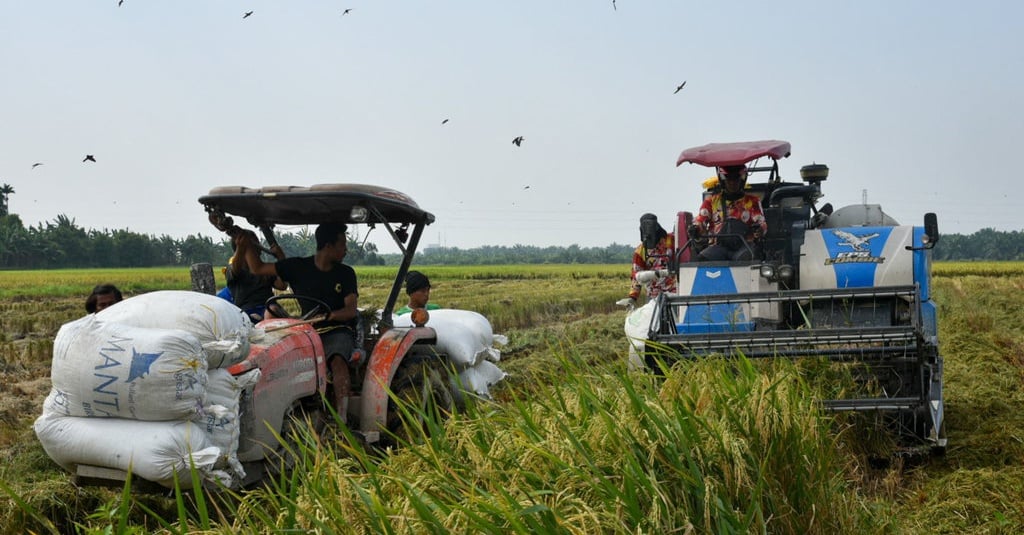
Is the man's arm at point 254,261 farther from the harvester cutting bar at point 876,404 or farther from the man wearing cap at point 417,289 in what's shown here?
the harvester cutting bar at point 876,404

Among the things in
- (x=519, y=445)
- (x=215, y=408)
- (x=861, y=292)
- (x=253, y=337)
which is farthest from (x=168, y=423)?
(x=861, y=292)

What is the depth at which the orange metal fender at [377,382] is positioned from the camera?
5.30 metres

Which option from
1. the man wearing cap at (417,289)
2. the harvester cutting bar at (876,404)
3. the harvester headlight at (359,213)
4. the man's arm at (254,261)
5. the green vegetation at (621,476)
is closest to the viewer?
the green vegetation at (621,476)

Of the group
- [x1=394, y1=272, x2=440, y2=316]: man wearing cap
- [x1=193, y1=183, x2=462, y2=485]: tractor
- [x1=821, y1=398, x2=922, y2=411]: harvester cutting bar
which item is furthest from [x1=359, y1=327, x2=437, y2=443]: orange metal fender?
[x1=821, y1=398, x2=922, y2=411]: harvester cutting bar

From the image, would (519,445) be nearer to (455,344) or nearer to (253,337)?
(253,337)

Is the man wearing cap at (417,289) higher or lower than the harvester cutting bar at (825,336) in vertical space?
higher

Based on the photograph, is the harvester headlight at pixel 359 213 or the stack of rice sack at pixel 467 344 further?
the stack of rice sack at pixel 467 344

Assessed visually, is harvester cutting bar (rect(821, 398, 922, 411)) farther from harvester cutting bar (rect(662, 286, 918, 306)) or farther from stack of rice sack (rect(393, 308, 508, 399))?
stack of rice sack (rect(393, 308, 508, 399))

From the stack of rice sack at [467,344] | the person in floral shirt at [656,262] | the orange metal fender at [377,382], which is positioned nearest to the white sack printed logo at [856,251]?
the person in floral shirt at [656,262]

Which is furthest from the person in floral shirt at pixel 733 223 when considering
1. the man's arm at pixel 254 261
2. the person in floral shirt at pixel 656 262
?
the man's arm at pixel 254 261

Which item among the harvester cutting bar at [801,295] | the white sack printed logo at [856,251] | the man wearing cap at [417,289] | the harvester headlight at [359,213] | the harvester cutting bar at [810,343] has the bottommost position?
the harvester cutting bar at [810,343]

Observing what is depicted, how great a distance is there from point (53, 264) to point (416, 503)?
227 feet

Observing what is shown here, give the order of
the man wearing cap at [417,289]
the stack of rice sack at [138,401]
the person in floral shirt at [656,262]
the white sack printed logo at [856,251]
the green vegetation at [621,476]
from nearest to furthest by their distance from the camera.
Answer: the green vegetation at [621,476] < the stack of rice sack at [138,401] < the man wearing cap at [417,289] < the white sack printed logo at [856,251] < the person in floral shirt at [656,262]

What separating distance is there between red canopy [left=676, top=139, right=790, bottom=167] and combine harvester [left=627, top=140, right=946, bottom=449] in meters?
0.01
